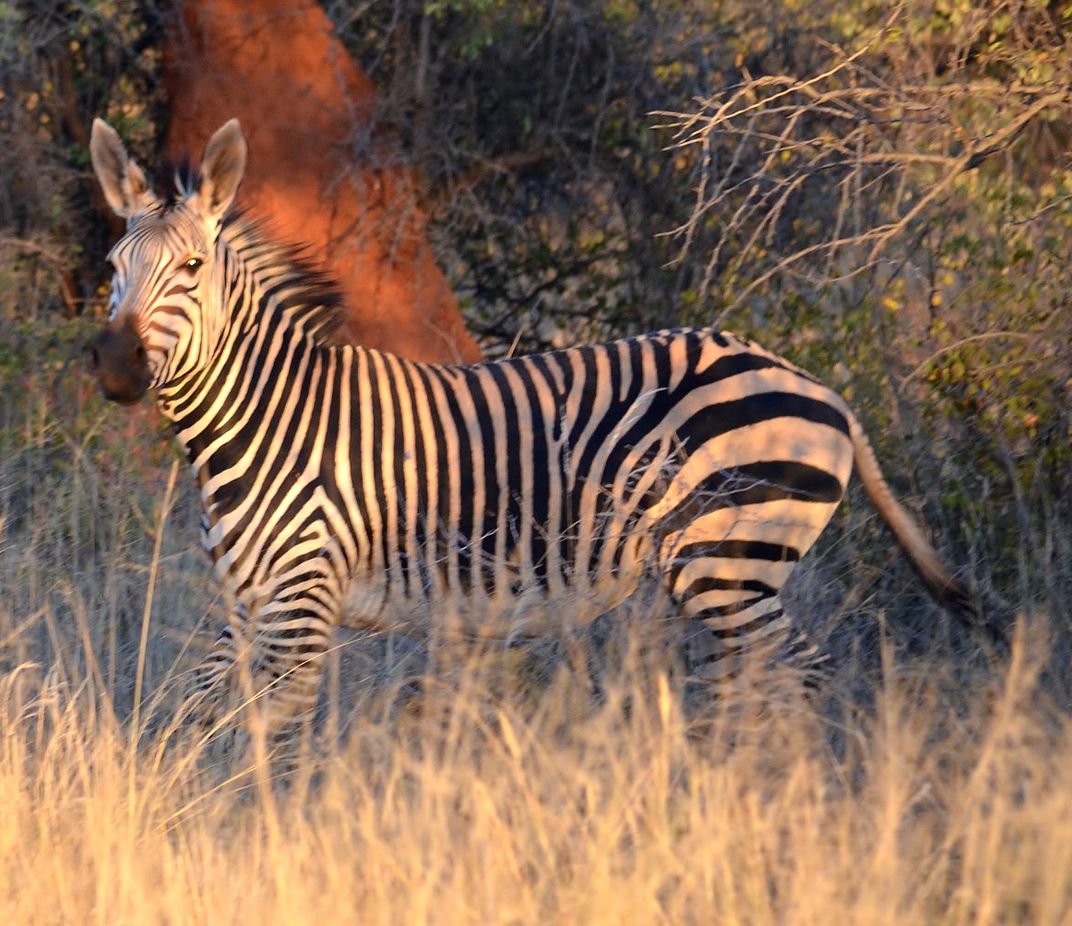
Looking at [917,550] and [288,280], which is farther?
[288,280]

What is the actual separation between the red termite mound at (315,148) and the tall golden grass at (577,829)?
10.7ft

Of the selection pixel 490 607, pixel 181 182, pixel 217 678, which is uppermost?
pixel 181 182

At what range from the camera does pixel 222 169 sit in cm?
468

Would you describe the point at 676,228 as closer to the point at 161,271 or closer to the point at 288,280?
the point at 288,280

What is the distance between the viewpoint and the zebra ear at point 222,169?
461 centimetres

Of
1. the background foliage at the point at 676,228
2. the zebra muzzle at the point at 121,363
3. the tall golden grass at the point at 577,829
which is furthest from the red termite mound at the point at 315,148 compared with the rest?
the tall golden grass at the point at 577,829

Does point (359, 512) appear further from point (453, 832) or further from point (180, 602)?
point (453, 832)

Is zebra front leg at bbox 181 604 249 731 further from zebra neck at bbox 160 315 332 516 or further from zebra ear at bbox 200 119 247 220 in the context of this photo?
zebra ear at bbox 200 119 247 220

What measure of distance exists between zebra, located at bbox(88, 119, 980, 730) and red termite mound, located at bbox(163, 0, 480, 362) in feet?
7.32

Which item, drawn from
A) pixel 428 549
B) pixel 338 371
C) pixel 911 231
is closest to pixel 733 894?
pixel 428 549

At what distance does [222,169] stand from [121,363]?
0.79 m

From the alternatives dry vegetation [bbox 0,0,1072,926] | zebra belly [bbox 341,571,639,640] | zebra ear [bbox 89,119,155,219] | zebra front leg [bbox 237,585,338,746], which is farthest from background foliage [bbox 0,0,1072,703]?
zebra ear [bbox 89,119,155,219]

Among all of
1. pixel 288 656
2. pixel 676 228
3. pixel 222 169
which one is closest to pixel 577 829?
pixel 288 656

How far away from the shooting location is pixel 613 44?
7.21 meters
